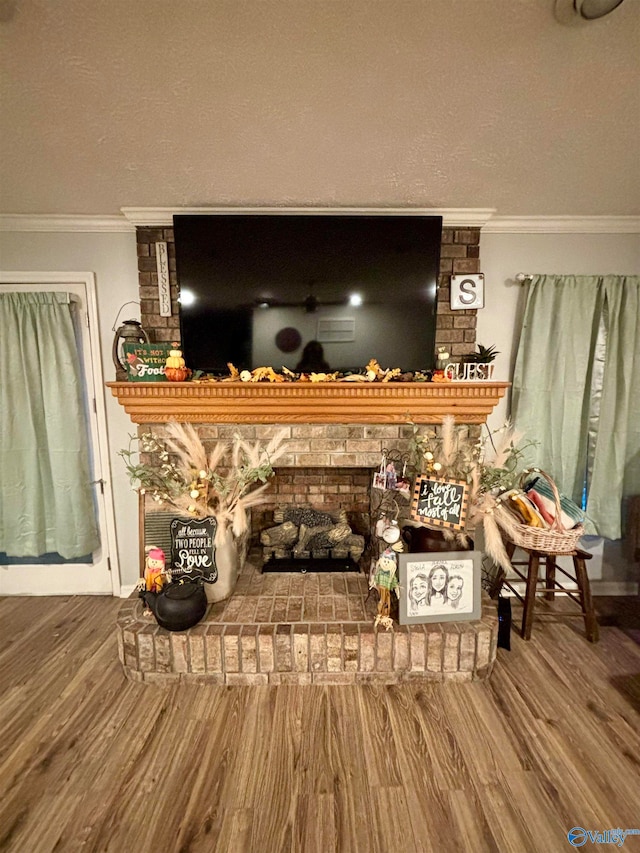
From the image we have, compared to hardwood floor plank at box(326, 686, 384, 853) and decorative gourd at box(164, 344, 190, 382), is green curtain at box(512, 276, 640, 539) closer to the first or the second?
hardwood floor plank at box(326, 686, 384, 853)

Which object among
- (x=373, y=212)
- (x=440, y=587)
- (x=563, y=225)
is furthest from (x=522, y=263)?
(x=440, y=587)

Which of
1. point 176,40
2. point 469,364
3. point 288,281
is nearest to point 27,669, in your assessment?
point 288,281

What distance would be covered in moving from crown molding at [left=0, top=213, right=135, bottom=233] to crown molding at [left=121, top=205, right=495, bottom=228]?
15cm

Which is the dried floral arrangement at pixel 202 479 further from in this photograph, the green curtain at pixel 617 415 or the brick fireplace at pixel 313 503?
the green curtain at pixel 617 415

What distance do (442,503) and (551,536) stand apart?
1.93 feet

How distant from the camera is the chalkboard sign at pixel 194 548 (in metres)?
1.80

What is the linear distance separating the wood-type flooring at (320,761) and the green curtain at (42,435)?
2.41 feet

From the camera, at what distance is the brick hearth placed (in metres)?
1.65

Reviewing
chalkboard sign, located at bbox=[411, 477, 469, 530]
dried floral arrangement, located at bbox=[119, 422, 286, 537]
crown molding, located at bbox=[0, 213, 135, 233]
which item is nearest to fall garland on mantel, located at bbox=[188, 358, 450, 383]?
dried floral arrangement, located at bbox=[119, 422, 286, 537]

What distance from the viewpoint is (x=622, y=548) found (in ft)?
7.93

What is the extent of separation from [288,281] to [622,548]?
2799 mm

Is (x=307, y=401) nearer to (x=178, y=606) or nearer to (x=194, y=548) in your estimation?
(x=194, y=548)

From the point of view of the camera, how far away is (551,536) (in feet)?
5.88

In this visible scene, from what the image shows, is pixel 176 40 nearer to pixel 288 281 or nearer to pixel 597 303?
pixel 288 281
